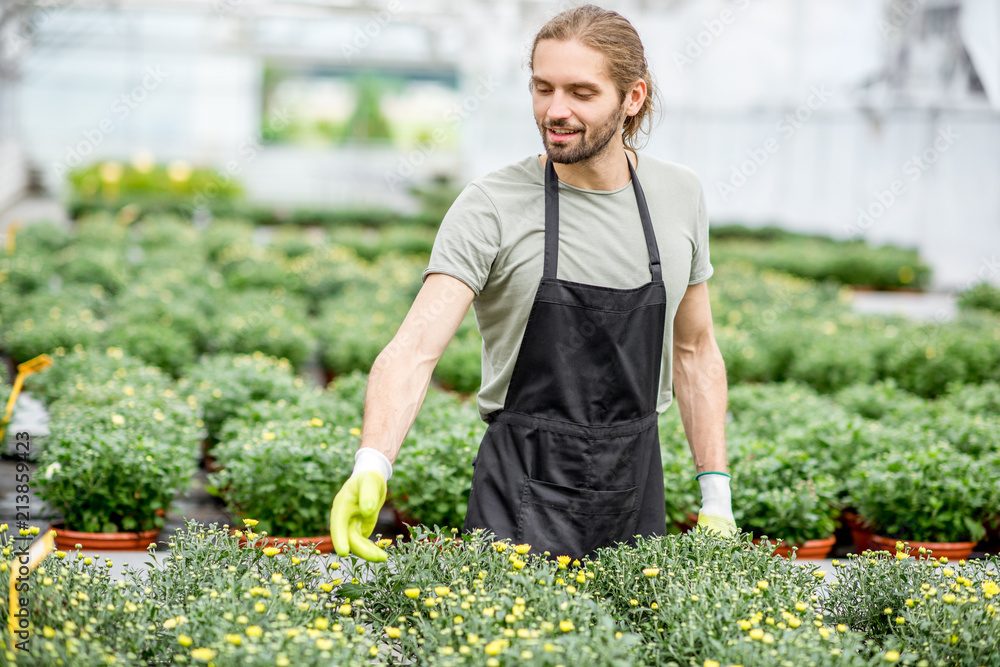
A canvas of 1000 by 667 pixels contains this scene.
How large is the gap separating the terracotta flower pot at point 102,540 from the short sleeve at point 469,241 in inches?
80.6

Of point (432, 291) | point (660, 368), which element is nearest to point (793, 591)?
point (660, 368)

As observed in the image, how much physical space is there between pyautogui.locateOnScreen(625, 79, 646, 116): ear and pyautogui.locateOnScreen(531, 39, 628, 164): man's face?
7 cm

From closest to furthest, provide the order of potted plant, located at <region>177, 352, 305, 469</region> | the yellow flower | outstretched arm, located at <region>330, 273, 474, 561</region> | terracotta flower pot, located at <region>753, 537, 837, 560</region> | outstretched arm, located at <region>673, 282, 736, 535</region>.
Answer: the yellow flower, outstretched arm, located at <region>330, 273, 474, 561</region>, outstretched arm, located at <region>673, 282, 736, 535</region>, terracotta flower pot, located at <region>753, 537, 837, 560</region>, potted plant, located at <region>177, 352, 305, 469</region>

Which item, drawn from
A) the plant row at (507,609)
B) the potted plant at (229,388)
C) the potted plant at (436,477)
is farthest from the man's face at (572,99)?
the potted plant at (229,388)

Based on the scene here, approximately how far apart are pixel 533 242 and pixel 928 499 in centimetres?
219

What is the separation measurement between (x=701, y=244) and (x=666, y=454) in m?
1.56

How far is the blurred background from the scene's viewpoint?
12.4 meters

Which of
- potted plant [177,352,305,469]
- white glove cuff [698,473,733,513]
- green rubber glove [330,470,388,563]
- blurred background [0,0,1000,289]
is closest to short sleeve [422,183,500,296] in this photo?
green rubber glove [330,470,388,563]

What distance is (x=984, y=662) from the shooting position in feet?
6.00

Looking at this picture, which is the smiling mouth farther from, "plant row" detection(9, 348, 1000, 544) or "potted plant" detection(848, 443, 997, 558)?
"potted plant" detection(848, 443, 997, 558)

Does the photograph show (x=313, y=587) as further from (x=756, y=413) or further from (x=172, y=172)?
(x=172, y=172)

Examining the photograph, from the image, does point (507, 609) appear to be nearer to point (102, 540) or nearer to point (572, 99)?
point (572, 99)

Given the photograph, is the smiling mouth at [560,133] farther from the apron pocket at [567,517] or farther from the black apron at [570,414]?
the apron pocket at [567,517]

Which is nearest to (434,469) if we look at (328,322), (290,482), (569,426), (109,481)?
(290,482)
